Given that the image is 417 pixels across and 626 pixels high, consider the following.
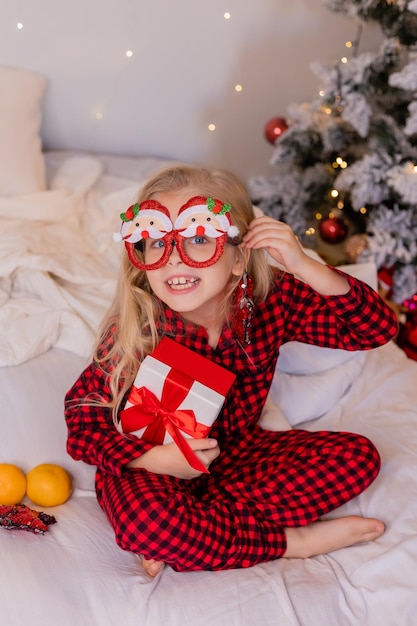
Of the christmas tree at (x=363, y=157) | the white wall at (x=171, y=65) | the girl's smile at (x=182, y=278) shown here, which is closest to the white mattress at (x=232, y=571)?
the girl's smile at (x=182, y=278)

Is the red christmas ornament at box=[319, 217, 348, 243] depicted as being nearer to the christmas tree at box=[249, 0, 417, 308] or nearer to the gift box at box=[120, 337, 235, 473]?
the christmas tree at box=[249, 0, 417, 308]

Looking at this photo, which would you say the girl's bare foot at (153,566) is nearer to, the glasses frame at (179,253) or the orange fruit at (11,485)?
the orange fruit at (11,485)

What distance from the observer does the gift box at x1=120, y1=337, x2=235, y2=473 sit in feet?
4.17

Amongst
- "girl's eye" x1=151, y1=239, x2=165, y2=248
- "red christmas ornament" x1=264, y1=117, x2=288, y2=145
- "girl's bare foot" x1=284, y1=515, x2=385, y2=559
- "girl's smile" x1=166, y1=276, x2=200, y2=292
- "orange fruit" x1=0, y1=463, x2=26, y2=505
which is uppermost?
"red christmas ornament" x1=264, y1=117, x2=288, y2=145

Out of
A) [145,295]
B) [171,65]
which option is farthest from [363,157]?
[145,295]

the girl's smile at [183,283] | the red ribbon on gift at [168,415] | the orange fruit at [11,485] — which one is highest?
the girl's smile at [183,283]

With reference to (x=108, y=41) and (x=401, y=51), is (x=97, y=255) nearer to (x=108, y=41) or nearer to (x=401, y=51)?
(x=108, y=41)

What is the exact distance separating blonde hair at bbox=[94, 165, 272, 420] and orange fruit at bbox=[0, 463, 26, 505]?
0.20 metres

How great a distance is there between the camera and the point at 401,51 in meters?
1.98

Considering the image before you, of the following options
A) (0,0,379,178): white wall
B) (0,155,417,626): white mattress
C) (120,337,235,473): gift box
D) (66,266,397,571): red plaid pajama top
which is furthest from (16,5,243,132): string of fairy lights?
(120,337,235,473): gift box

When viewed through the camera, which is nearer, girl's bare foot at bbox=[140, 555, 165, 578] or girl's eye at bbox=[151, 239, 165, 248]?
girl's bare foot at bbox=[140, 555, 165, 578]

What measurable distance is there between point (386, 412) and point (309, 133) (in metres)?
0.94

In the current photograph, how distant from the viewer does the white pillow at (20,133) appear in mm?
1914

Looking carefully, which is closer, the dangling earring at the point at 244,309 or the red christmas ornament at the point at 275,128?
the dangling earring at the point at 244,309
